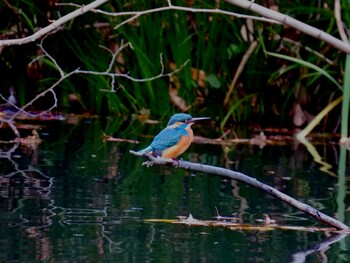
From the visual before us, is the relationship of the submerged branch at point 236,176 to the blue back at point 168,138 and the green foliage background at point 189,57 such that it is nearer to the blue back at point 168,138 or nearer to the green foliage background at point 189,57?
the blue back at point 168,138

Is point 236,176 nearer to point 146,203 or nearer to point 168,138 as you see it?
point 168,138

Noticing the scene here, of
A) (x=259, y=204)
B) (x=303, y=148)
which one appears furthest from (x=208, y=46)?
(x=259, y=204)

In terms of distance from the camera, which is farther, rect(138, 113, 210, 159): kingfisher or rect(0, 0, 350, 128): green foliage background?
rect(0, 0, 350, 128): green foliage background

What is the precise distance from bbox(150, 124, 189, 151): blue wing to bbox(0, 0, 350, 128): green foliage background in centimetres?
327

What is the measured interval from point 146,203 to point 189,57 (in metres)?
3.25

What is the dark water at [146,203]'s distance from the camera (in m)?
3.59

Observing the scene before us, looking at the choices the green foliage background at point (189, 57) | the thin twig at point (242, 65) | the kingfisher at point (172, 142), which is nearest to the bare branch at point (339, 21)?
the green foliage background at point (189, 57)

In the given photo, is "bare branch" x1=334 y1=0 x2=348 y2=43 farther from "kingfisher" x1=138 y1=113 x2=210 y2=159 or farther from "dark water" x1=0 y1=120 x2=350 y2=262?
"kingfisher" x1=138 y1=113 x2=210 y2=159

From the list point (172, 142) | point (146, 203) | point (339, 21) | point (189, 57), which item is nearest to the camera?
point (172, 142)

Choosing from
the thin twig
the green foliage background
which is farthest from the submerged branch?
the thin twig

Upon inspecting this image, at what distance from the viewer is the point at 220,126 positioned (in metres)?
7.64

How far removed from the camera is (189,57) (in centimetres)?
762

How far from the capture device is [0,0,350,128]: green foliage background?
7.46 m

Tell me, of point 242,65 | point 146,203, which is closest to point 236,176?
point 146,203
